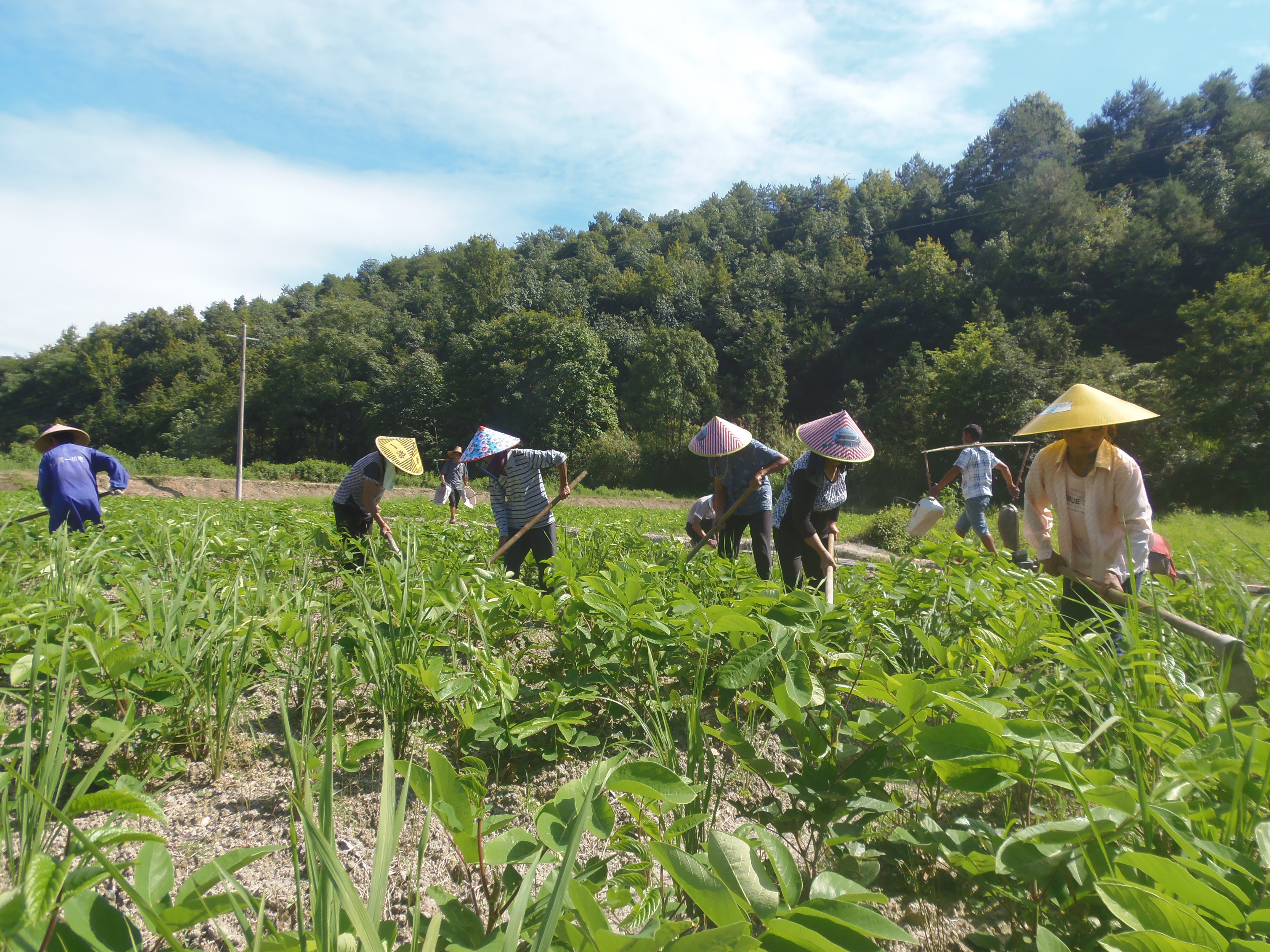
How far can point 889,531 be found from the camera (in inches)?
474

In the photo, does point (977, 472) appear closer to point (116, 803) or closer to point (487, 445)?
point (487, 445)

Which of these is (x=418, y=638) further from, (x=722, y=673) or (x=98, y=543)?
(x=98, y=543)

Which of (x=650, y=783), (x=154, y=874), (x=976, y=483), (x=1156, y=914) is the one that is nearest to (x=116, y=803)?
(x=154, y=874)

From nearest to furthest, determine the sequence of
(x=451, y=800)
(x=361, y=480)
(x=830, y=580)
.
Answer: (x=451, y=800) < (x=830, y=580) < (x=361, y=480)

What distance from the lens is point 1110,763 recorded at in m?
1.22

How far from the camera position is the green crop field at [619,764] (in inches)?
32.3

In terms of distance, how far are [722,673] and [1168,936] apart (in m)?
0.90

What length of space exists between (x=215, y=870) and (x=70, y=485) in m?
5.25

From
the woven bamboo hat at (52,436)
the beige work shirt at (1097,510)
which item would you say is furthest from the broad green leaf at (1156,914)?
the woven bamboo hat at (52,436)

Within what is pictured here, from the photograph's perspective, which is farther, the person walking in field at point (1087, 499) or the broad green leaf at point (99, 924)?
the person walking in field at point (1087, 499)

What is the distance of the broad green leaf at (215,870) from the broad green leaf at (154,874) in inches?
1.2

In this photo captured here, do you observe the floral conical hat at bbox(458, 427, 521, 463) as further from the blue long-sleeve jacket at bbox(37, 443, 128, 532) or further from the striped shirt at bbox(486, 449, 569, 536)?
the blue long-sleeve jacket at bbox(37, 443, 128, 532)

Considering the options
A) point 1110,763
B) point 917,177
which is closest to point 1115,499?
point 1110,763

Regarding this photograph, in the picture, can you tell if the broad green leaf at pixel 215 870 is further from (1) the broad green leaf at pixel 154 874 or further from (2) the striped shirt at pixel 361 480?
(2) the striped shirt at pixel 361 480
